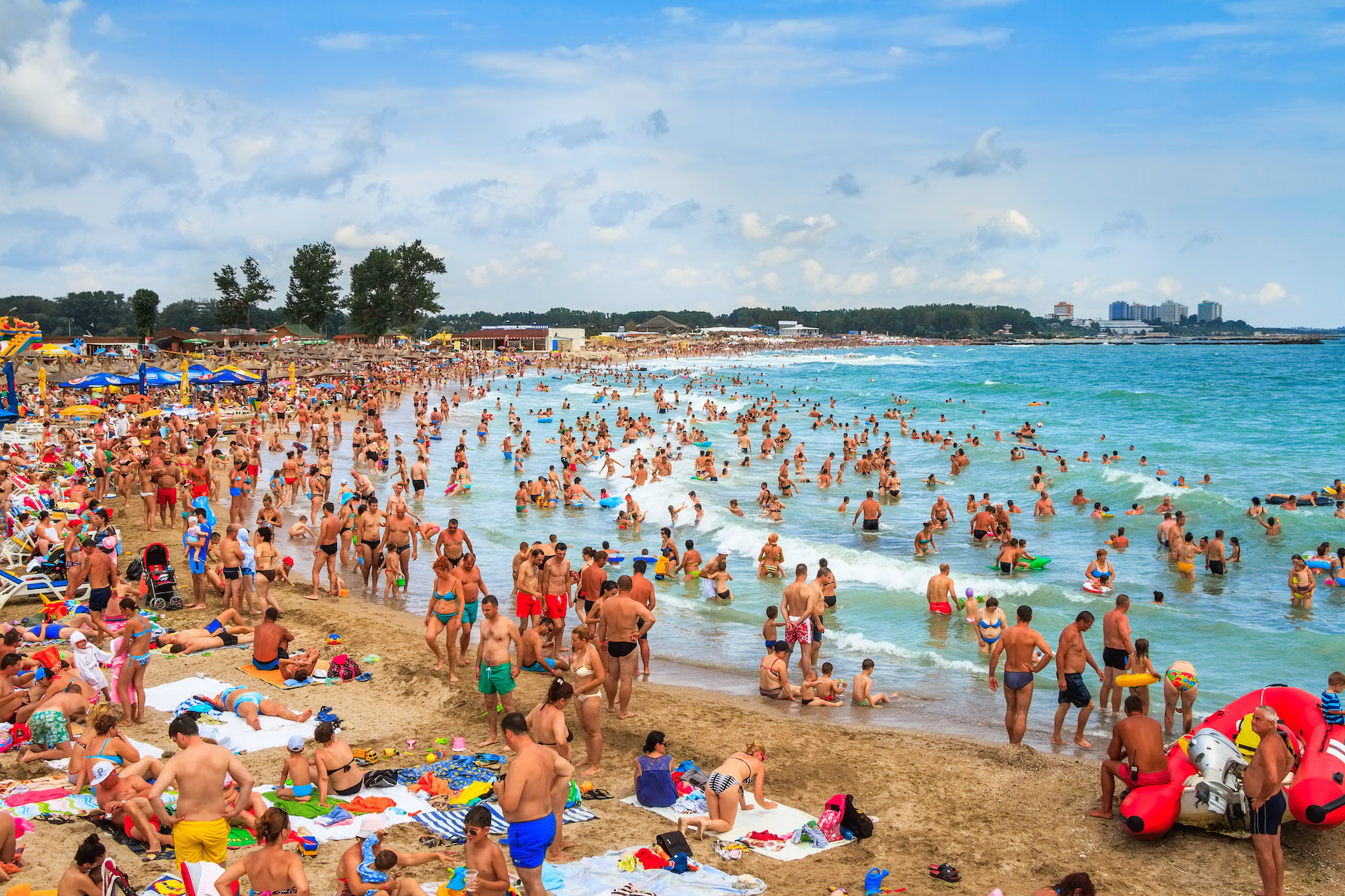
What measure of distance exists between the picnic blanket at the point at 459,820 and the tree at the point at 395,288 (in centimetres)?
7388

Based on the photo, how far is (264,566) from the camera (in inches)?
428

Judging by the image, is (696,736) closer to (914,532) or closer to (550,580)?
(550,580)

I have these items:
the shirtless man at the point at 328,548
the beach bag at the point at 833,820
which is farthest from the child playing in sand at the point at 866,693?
the shirtless man at the point at 328,548

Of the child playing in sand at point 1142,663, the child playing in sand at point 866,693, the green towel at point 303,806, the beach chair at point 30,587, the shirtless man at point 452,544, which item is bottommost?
the child playing in sand at point 866,693

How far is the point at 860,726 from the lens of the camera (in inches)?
327

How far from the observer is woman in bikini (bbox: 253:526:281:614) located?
1061 centimetres

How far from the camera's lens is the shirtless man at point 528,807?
4855mm

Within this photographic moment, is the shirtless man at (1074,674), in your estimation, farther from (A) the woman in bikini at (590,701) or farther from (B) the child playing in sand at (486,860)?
(B) the child playing in sand at (486,860)

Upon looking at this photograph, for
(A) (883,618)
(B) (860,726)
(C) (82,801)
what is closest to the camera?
(C) (82,801)

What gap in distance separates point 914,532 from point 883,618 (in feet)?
19.5

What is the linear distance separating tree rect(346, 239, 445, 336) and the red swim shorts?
7003 centimetres

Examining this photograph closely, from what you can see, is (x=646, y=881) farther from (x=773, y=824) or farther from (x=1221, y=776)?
(x=1221, y=776)

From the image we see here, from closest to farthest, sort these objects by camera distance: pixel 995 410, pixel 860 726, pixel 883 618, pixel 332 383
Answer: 1. pixel 860 726
2. pixel 883 618
3. pixel 995 410
4. pixel 332 383

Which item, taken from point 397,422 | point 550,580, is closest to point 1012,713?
point 550,580
